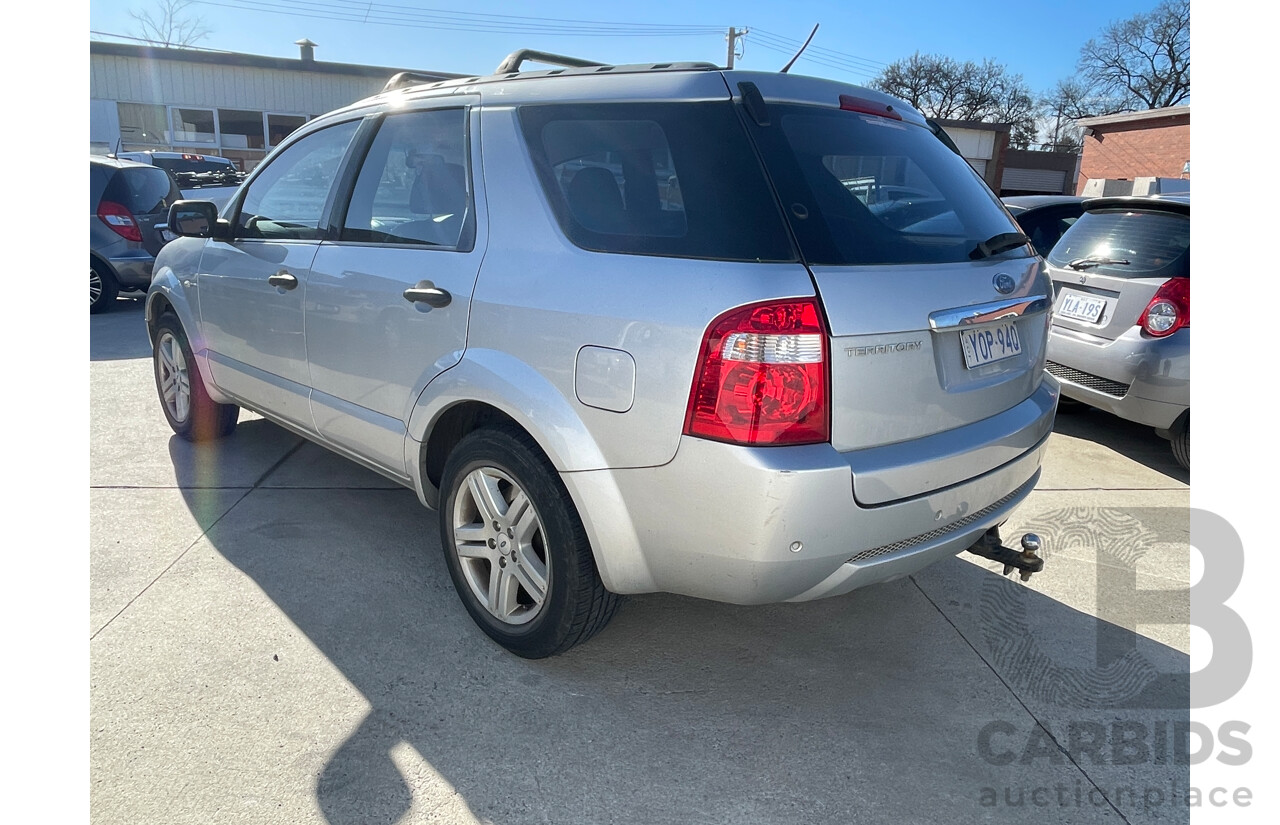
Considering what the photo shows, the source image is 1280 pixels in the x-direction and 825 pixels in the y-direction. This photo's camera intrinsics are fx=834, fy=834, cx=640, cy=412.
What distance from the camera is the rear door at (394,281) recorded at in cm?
277

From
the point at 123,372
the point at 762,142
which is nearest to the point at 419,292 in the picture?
the point at 762,142

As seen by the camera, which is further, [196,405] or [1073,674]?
[196,405]

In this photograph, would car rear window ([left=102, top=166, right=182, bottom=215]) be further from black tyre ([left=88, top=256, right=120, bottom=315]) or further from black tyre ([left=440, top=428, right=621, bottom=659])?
black tyre ([left=440, top=428, right=621, bottom=659])

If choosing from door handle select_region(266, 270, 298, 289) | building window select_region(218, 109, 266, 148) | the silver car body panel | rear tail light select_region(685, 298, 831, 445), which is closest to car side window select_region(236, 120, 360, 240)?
door handle select_region(266, 270, 298, 289)

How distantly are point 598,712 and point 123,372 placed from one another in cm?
579

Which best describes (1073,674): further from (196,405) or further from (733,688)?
(196,405)

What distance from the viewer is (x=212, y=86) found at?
25.5 m

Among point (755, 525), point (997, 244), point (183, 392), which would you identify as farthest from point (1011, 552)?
point (183, 392)

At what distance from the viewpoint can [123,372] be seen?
6.59 m

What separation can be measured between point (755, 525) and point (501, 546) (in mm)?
983

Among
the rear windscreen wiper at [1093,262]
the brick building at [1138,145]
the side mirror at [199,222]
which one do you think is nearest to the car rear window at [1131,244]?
the rear windscreen wiper at [1093,262]

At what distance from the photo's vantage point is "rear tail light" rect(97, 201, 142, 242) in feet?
29.6

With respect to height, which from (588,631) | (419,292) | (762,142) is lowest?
(588,631)

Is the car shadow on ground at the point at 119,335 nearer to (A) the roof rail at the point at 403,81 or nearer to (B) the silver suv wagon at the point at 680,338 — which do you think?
(A) the roof rail at the point at 403,81
